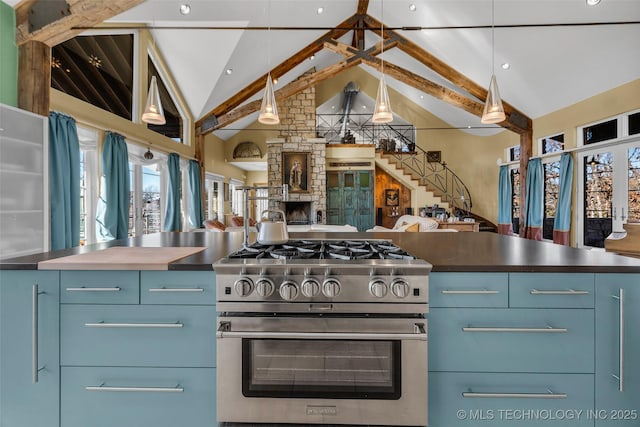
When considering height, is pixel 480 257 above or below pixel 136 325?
above

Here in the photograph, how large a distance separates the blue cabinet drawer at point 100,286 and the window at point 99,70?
11.3ft

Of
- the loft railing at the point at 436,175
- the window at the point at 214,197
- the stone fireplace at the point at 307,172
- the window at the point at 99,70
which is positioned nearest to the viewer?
the window at the point at 99,70

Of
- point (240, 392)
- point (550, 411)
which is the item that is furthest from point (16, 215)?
point (550, 411)

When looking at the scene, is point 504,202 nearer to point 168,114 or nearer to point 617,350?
point 617,350

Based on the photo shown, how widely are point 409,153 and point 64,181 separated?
28.3 feet

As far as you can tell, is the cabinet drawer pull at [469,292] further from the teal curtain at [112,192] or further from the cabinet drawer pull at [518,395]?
the teal curtain at [112,192]

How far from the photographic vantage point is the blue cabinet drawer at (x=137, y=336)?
1405 millimetres

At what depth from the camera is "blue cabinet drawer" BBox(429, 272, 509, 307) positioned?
1370 millimetres

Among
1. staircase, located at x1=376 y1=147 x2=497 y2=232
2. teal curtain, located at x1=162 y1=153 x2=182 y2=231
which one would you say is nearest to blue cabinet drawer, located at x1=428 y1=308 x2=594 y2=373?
teal curtain, located at x1=162 y1=153 x2=182 y2=231

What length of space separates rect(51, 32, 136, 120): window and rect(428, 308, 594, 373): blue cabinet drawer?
470cm

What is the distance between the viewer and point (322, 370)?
139 centimetres

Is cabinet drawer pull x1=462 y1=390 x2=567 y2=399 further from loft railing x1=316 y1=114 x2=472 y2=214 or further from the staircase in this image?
loft railing x1=316 y1=114 x2=472 y2=214

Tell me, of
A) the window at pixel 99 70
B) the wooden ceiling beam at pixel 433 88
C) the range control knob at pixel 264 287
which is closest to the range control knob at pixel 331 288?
the range control knob at pixel 264 287

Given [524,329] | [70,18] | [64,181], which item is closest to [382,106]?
[524,329]
